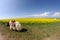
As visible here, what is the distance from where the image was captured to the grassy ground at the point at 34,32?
5.57 ft

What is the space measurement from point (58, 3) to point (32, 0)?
384mm

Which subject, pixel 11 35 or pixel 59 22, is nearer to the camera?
pixel 11 35

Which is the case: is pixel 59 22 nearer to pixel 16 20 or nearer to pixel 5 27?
pixel 16 20

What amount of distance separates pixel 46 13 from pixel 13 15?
48cm

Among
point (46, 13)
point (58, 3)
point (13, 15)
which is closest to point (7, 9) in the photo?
point (13, 15)

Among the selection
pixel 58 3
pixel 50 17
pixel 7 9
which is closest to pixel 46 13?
pixel 50 17

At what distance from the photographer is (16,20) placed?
183cm

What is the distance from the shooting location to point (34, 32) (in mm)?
1734

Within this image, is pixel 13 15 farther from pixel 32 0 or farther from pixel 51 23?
pixel 51 23

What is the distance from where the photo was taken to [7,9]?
184 centimetres

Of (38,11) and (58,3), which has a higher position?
(58,3)

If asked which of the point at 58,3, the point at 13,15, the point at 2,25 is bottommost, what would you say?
the point at 2,25

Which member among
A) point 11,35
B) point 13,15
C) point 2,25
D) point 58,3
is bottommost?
point 11,35

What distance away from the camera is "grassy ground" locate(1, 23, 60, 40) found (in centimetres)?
170
